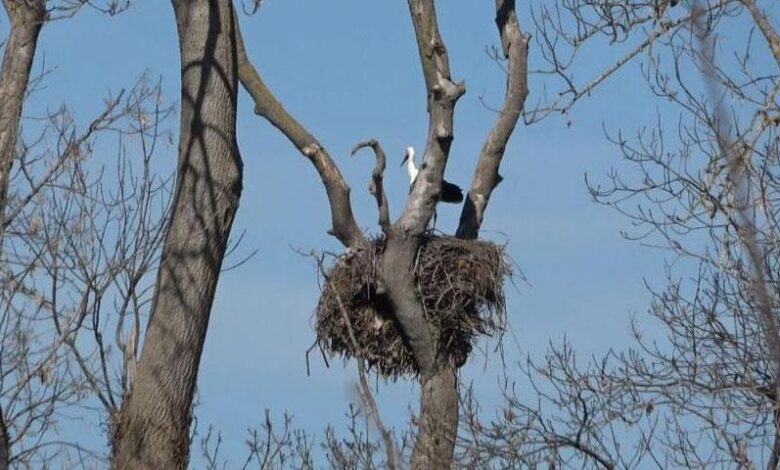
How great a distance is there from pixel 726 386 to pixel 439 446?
2202mm

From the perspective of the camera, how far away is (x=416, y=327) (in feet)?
38.4

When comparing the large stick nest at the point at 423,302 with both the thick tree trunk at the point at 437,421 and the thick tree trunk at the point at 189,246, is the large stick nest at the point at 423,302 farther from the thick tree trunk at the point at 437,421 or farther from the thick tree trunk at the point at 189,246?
the thick tree trunk at the point at 189,246

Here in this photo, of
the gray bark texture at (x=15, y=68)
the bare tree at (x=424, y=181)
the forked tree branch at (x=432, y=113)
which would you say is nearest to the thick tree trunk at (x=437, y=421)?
the bare tree at (x=424, y=181)

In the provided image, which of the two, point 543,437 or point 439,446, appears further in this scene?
point 439,446

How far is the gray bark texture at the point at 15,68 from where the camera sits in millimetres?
10680

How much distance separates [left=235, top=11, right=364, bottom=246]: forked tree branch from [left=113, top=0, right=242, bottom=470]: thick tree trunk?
6.00 feet

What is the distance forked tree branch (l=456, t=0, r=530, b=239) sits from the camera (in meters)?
12.1

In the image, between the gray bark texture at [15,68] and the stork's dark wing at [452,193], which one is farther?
the stork's dark wing at [452,193]

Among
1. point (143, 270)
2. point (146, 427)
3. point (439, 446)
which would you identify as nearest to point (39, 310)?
point (143, 270)

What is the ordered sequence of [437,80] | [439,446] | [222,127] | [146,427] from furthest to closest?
[437,80] → [439,446] → [222,127] → [146,427]

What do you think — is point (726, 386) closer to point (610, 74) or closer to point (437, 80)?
point (610, 74)

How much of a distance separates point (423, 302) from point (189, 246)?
2.75m

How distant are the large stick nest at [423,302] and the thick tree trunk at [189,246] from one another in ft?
7.47

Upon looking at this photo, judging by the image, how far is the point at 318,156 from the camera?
12039mm
